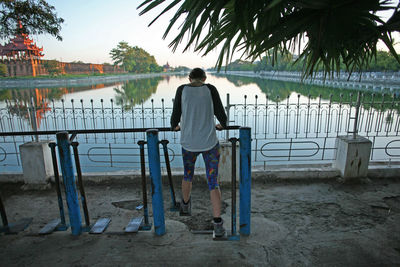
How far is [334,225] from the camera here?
2.62 m

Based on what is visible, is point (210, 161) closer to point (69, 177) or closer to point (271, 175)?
point (69, 177)

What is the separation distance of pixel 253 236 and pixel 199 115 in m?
1.27

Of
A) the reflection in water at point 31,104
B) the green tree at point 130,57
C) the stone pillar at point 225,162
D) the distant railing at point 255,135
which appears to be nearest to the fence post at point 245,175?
the distant railing at point 255,135

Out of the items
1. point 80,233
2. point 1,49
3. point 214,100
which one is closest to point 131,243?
point 80,233

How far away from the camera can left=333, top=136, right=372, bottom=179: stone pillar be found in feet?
12.3

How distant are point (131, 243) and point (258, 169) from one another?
98.3 inches

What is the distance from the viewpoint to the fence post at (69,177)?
2.22 meters

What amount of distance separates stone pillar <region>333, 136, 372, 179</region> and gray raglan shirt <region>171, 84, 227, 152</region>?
2.72 m

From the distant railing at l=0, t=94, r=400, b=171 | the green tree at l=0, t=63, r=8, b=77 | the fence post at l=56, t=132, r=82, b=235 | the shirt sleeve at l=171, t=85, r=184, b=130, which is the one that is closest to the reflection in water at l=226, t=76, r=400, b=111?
the distant railing at l=0, t=94, r=400, b=171

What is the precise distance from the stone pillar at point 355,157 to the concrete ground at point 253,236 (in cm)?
27

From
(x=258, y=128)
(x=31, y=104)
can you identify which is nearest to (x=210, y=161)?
(x=31, y=104)

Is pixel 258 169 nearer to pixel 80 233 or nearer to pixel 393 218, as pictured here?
pixel 393 218

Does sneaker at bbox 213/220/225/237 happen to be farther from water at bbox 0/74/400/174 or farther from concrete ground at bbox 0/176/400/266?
water at bbox 0/74/400/174

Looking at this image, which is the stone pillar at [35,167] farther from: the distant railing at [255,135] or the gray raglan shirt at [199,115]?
the gray raglan shirt at [199,115]
